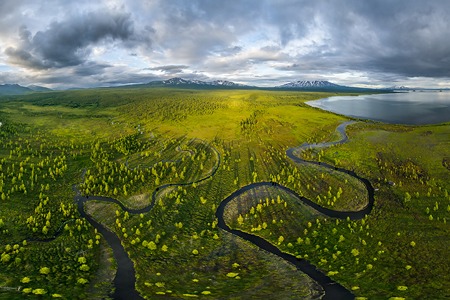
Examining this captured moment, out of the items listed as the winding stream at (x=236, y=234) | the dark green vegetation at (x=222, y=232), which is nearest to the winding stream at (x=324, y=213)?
the winding stream at (x=236, y=234)

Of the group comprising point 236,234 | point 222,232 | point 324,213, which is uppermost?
point 324,213

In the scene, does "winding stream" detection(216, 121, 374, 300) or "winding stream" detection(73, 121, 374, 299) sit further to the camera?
"winding stream" detection(216, 121, 374, 300)

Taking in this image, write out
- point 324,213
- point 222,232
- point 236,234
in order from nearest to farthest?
point 236,234 → point 222,232 → point 324,213

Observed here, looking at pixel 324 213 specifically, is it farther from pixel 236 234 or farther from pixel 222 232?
pixel 222 232

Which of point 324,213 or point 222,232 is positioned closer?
point 222,232

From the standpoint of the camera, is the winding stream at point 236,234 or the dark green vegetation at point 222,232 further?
the dark green vegetation at point 222,232

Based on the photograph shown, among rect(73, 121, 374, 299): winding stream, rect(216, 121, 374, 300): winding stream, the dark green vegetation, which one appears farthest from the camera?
the dark green vegetation

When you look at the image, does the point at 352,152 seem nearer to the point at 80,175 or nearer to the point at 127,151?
the point at 127,151

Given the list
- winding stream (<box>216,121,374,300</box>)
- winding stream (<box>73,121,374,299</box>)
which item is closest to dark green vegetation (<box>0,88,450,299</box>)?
winding stream (<box>73,121,374,299</box>)

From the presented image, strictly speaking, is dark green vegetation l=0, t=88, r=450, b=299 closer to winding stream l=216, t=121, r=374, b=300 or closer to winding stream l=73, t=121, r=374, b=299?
winding stream l=73, t=121, r=374, b=299

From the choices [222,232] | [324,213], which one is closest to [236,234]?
[222,232]

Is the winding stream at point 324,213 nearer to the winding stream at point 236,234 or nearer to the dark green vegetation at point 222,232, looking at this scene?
the winding stream at point 236,234
